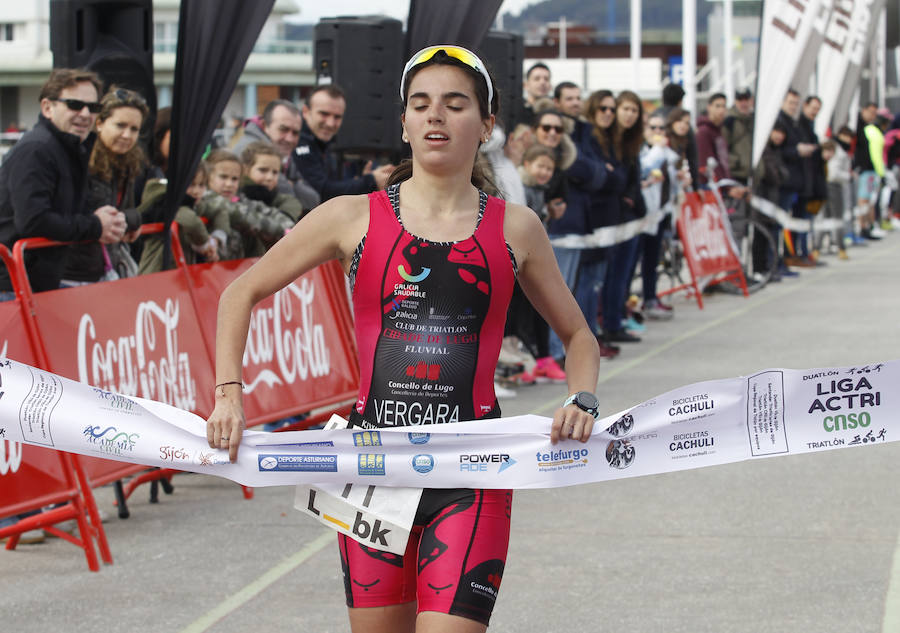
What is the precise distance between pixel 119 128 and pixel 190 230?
34.9 inches

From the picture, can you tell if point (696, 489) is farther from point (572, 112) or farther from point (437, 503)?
point (572, 112)

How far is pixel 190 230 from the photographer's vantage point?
8.12 metres

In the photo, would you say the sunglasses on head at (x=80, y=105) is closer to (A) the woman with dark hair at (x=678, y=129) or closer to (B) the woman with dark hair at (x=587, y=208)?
(B) the woman with dark hair at (x=587, y=208)

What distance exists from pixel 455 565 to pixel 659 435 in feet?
2.32

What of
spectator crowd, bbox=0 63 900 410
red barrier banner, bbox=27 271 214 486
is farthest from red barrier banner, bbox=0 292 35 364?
spectator crowd, bbox=0 63 900 410

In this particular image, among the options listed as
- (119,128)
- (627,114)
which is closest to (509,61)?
(627,114)

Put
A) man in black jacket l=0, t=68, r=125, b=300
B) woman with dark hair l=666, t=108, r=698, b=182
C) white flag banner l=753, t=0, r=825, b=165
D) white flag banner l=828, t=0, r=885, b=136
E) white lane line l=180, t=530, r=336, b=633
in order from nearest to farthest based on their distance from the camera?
white lane line l=180, t=530, r=336, b=633
man in black jacket l=0, t=68, r=125, b=300
woman with dark hair l=666, t=108, r=698, b=182
white flag banner l=753, t=0, r=825, b=165
white flag banner l=828, t=0, r=885, b=136

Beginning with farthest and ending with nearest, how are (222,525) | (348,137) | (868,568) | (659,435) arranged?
(348,137)
(222,525)
(868,568)
(659,435)

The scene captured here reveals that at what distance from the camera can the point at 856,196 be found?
29.2 m

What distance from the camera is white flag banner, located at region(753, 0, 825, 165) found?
19.8 meters

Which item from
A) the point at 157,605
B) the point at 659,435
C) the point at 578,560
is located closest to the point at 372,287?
the point at 659,435

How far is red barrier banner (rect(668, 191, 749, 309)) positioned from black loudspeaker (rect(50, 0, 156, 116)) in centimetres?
848

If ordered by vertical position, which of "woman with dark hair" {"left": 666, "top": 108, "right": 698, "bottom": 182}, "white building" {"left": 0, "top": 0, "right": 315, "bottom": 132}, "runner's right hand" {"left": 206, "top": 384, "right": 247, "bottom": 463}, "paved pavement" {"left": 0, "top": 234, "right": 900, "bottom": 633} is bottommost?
"white building" {"left": 0, "top": 0, "right": 315, "bottom": 132}

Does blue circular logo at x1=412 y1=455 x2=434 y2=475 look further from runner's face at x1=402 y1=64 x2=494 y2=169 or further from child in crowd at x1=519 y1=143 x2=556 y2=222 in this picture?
child in crowd at x1=519 y1=143 x2=556 y2=222
